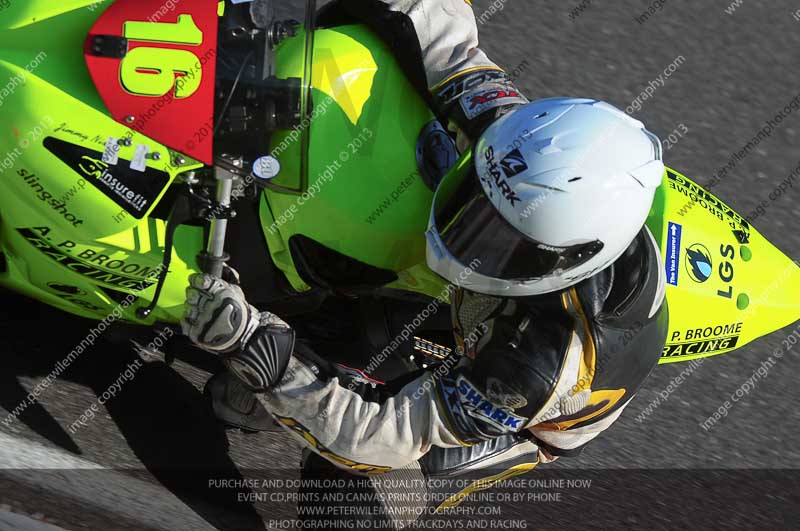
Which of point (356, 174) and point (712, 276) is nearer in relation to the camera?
point (356, 174)

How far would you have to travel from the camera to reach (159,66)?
224 centimetres

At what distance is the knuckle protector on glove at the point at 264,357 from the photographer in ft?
8.52

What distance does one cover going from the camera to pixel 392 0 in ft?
9.66

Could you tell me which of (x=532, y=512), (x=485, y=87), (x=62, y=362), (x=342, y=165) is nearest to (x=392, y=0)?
(x=485, y=87)

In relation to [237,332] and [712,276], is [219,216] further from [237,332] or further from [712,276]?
[712,276]

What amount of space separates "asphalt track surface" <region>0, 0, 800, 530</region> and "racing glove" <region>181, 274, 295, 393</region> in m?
0.81

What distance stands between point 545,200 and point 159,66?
3.21ft

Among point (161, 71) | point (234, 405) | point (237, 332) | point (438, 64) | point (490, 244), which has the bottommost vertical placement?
point (234, 405)

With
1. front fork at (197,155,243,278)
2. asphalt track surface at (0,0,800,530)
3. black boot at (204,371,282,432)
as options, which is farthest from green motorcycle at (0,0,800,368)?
asphalt track surface at (0,0,800,530)

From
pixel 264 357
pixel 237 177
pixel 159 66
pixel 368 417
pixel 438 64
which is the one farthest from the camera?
pixel 438 64

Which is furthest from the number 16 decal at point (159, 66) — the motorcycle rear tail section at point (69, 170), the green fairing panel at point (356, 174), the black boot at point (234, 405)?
the black boot at point (234, 405)

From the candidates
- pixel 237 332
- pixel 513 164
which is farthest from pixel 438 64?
pixel 237 332

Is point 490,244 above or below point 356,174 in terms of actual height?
below

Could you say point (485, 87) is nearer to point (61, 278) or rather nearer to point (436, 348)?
point (436, 348)
